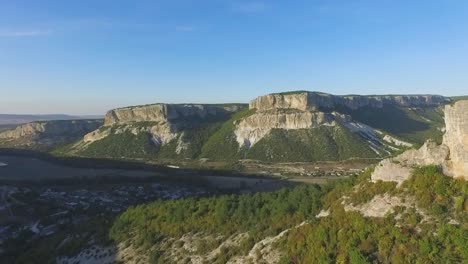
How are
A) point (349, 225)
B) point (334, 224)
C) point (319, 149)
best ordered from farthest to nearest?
1. point (319, 149)
2. point (334, 224)
3. point (349, 225)

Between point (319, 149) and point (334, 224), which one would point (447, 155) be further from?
point (319, 149)

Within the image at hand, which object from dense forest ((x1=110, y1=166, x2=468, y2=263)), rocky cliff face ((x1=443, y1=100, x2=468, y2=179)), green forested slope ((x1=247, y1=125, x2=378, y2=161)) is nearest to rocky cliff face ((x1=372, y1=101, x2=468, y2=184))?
rocky cliff face ((x1=443, y1=100, x2=468, y2=179))

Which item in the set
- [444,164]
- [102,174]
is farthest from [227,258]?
[102,174]

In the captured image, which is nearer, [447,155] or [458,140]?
[458,140]

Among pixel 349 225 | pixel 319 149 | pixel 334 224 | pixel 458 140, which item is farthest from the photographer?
pixel 319 149

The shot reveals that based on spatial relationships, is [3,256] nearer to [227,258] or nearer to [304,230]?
[227,258]

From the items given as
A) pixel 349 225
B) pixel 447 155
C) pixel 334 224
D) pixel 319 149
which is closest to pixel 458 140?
pixel 447 155

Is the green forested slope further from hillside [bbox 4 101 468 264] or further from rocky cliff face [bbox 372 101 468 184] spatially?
rocky cliff face [bbox 372 101 468 184]

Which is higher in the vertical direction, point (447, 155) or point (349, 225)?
point (447, 155)
